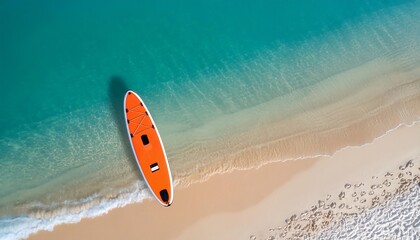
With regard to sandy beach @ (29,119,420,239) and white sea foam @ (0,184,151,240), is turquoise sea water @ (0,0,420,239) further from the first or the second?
sandy beach @ (29,119,420,239)

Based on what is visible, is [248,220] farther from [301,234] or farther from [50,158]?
[50,158]

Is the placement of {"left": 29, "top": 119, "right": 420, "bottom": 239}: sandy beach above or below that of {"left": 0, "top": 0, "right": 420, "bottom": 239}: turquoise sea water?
below

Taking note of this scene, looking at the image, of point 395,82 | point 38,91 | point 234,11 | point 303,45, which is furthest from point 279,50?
point 38,91

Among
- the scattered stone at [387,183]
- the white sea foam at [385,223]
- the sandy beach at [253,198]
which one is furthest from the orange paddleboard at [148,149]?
the scattered stone at [387,183]

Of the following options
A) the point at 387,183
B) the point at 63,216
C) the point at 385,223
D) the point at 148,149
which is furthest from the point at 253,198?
the point at 63,216

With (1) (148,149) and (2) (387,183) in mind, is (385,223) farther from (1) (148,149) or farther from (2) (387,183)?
(1) (148,149)

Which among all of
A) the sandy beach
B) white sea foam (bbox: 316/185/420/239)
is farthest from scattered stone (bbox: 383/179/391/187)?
white sea foam (bbox: 316/185/420/239)
